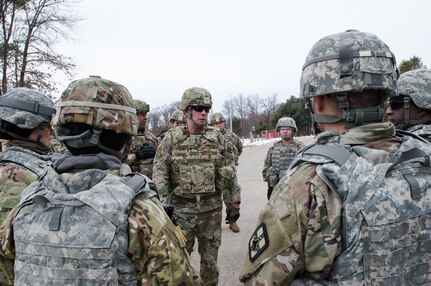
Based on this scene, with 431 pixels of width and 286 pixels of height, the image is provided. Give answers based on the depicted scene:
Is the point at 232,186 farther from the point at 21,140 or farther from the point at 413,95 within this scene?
the point at 21,140

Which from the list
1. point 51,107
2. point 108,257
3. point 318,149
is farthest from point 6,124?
point 318,149

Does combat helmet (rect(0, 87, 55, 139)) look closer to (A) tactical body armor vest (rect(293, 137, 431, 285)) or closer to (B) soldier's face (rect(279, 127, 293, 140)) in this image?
(A) tactical body armor vest (rect(293, 137, 431, 285))

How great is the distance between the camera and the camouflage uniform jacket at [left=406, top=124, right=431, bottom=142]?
3227mm

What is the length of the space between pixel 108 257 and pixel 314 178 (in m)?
0.99

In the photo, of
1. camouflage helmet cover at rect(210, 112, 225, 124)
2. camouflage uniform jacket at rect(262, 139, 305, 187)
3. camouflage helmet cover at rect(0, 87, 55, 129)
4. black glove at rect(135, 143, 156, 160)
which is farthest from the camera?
camouflage helmet cover at rect(210, 112, 225, 124)

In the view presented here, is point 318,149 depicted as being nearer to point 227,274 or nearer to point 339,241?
point 339,241

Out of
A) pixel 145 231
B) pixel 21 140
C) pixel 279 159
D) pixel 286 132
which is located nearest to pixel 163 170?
pixel 21 140

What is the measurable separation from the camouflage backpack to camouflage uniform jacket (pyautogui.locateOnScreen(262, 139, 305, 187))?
6.16 meters

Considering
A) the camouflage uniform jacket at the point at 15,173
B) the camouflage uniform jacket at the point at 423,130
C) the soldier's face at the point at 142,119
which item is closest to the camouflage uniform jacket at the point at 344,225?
the camouflage uniform jacket at the point at 423,130

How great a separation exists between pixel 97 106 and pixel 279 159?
20.3ft

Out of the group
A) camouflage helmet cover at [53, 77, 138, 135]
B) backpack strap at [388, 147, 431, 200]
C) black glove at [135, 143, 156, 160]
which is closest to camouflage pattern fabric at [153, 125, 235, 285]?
black glove at [135, 143, 156, 160]

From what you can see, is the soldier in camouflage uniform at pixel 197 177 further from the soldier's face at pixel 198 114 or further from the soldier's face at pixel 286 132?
the soldier's face at pixel 286 132

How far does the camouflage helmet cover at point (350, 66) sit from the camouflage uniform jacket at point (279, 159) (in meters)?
5.75

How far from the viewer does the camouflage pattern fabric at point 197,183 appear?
4.57 meters
